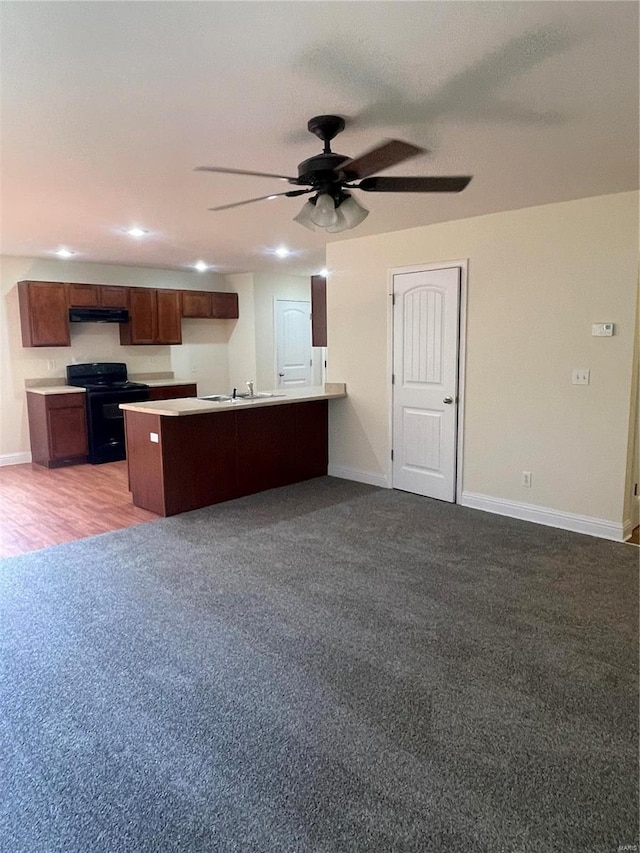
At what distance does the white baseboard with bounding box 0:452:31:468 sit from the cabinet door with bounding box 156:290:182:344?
85.6 inches

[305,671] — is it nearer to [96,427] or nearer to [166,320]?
[96,427]

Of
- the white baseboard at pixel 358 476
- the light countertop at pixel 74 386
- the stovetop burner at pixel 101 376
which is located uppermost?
the stovetop burner at pixel 101 376

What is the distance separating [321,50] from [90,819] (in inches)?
101

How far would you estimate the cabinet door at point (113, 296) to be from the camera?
22.0 feet

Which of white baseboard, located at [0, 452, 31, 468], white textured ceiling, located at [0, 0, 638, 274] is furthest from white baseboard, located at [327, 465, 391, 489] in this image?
white baseboard, located at [0, 452, 31, 468]

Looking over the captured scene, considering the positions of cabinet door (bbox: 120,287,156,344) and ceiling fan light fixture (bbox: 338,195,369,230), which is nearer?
ceiling fan light fixture (bbox: 338,195,369,230)

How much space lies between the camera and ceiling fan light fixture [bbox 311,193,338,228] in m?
2.44

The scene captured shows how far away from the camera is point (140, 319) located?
7.11m

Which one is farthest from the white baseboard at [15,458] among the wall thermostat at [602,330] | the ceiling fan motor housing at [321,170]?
the wall thermostat at [602,330]

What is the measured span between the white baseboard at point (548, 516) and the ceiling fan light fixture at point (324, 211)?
9.56 ft

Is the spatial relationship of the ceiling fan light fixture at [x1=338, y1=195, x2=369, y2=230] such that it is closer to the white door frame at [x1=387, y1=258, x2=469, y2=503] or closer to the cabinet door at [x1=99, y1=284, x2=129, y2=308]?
the white door frame at [x1=387, y1=258, x2=469, y2=503]

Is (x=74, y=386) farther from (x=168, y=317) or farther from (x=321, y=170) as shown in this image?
(x=321, y=170)

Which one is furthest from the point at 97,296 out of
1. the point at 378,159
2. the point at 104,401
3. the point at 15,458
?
the point at 378,159

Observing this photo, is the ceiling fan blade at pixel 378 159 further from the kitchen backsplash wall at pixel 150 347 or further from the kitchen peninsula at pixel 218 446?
the kitchen backsplash wall at pixel 150 347
